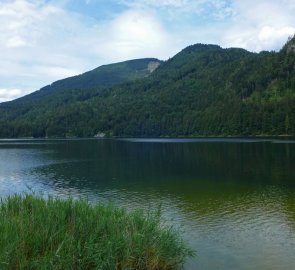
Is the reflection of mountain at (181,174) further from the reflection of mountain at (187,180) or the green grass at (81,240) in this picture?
the green grass at (81,240)

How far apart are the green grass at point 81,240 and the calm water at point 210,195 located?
3.60 m

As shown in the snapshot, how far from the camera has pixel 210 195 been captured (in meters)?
47.0

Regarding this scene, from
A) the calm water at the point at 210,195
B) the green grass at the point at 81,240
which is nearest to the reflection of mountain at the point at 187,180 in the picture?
the calm water at the point at 210,195

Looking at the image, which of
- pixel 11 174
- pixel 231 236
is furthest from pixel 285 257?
pixel 11 174

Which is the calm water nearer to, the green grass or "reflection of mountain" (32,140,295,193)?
"reflection of mountain" (32,140,295,193)

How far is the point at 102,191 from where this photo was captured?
174ft

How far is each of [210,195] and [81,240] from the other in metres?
29.1

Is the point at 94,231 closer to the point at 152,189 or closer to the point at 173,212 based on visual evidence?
the point at 173,212

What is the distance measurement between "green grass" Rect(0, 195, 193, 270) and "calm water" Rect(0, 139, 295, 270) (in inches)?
142

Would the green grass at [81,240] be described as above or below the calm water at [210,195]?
above

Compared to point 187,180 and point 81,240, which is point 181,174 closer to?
point 187,180

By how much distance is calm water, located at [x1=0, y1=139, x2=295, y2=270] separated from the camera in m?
26.5

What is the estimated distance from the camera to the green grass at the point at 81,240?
58.2 feet

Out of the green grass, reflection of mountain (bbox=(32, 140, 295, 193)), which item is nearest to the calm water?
reflection of mountain (bbox=(32, 140, 295, 193))
